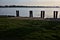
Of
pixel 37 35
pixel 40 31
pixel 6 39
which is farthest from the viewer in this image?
pixel 40 31

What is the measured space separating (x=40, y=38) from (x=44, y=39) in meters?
0.24

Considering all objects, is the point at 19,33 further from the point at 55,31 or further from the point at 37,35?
the point at 55,31

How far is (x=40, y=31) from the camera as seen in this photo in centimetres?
1162

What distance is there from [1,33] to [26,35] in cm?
122

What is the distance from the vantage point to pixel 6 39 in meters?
10.1

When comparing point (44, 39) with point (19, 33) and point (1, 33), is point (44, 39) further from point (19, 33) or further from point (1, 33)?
point (1, 33)

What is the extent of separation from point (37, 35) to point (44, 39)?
72cm

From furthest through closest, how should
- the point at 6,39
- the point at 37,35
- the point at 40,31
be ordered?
the point at 40,31 → the point at 37,35 → the point at 6,39

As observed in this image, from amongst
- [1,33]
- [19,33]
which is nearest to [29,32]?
[19,33]

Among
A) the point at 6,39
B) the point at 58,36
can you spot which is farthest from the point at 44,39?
the point at 6,39

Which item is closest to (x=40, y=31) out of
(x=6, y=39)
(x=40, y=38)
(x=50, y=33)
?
(x=50, y=33)

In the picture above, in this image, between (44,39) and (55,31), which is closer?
(44,39)

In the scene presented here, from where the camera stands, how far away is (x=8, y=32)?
1124 centimetres

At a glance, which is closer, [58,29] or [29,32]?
[29,32]
